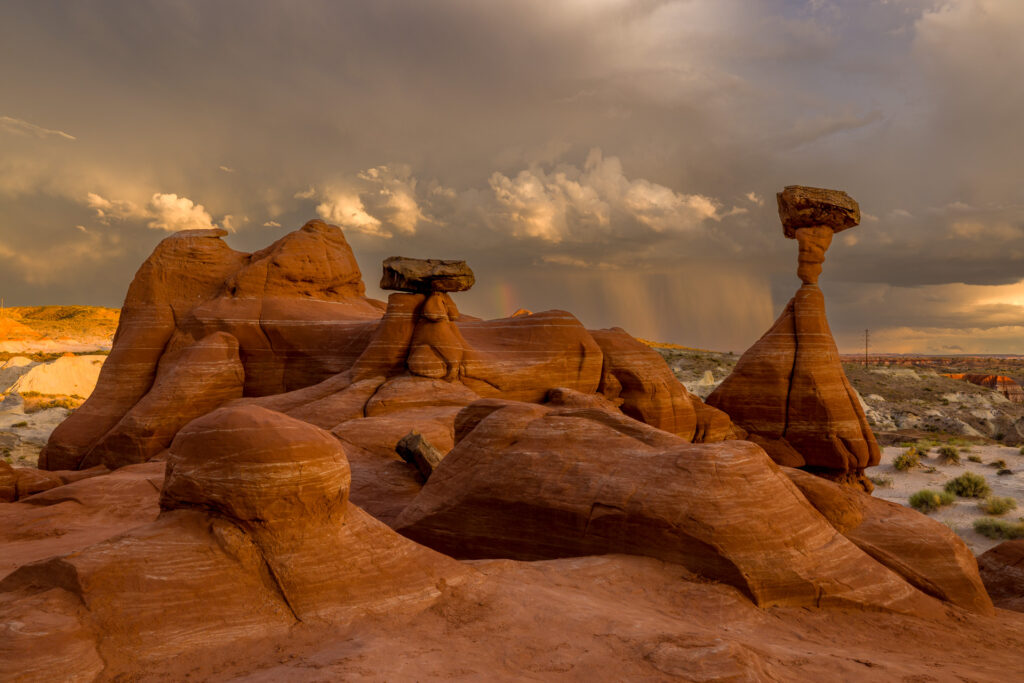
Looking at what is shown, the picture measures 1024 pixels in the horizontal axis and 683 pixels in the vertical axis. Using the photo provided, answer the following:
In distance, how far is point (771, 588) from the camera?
6.25 meters

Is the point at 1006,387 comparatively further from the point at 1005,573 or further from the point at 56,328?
the point at 56,328

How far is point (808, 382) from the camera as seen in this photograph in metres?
18.5

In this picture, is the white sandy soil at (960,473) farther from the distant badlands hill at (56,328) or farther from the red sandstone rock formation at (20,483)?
the distant badlands hill at (56,328)

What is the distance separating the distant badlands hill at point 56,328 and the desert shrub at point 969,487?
298 ft

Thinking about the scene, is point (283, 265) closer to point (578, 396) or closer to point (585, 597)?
point (578, 396)

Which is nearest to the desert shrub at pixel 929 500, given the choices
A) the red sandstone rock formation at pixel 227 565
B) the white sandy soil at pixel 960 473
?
the white sandy soil at pixel 960 473

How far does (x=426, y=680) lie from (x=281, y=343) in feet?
64.8

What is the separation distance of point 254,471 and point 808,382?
58.3ft

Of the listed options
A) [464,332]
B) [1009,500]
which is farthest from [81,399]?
[1009,500]

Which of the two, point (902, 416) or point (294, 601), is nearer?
point (294, 601)

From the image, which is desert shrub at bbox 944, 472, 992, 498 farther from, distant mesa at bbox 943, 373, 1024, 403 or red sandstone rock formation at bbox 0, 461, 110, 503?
distant mesa at bbox 943, 373, 1024, 403

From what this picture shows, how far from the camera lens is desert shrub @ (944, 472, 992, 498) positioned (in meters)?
21.7

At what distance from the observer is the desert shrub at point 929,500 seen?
20.3 m

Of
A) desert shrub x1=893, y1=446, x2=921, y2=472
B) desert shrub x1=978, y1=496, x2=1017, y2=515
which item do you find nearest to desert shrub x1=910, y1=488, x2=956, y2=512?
desert shrub x1=978, y1=496, x2=1017, y2=515
